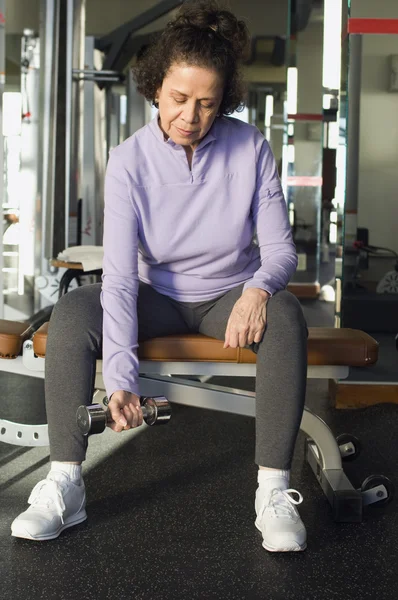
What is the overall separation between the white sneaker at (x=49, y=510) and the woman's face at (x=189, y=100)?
2.35 feet

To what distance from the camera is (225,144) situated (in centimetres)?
174

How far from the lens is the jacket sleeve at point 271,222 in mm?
1668

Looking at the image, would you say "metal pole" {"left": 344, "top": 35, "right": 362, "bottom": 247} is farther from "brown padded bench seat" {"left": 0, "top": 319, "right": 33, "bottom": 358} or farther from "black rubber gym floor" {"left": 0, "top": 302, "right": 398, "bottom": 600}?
"brown padded bench seat" {"left": 0, "top": 319, "right": 33, "bottom": 358}

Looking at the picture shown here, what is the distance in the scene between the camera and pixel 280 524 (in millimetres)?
1515

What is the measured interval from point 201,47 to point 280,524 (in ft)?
3.02

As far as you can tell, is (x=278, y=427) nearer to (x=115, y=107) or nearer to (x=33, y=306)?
(x=33, y=306)

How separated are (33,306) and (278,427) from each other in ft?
11.7

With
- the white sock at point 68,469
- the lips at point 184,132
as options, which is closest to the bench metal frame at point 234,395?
the white sock at point 68,469

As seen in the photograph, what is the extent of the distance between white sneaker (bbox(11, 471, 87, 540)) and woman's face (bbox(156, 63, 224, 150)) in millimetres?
718

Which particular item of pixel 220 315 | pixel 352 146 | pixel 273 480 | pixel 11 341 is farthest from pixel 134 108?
pixel 273 480

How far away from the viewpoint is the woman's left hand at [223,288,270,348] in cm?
155

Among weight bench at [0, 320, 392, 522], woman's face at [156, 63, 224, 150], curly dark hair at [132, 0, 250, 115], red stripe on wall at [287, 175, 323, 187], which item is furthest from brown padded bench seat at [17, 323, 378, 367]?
red stripe on wall at [287, 175, 323, 187]

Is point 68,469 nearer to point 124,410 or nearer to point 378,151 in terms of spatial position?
point 124,410

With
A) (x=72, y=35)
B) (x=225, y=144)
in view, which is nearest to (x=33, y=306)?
(x=72, y=35)
